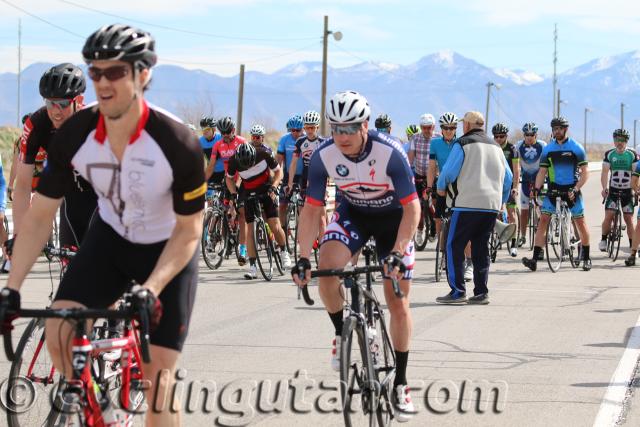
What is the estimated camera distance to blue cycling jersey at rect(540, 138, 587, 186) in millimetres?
15180

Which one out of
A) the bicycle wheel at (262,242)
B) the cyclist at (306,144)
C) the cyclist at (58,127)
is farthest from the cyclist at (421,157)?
the cyclist at (58,127)

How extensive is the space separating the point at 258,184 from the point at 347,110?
7.77 meters

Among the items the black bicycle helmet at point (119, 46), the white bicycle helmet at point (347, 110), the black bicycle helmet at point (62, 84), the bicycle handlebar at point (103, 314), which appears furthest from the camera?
the black bicycle helmet at point (62, 84)

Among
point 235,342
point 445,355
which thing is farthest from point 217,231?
point 445,355

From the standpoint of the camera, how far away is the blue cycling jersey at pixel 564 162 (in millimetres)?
15180

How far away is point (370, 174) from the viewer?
6.49 meters

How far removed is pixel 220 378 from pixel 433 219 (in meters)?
12.0

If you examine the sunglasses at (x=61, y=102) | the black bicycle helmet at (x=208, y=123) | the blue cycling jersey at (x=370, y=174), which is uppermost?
the black bicycle helmet at (x=208, y=123)

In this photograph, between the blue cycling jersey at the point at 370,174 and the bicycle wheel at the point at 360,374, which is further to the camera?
the blue cycling jersey at the point at 370,174

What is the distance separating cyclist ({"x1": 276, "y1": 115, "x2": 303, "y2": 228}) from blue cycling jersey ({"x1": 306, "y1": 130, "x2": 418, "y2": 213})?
951 cm

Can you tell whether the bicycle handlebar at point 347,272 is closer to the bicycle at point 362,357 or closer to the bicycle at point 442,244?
the bicycle at point 362,357

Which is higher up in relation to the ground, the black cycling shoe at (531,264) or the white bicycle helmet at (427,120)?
the white bicycle helmet at (427,120)

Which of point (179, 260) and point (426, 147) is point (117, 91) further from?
point (426, 147)

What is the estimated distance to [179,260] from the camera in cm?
436
